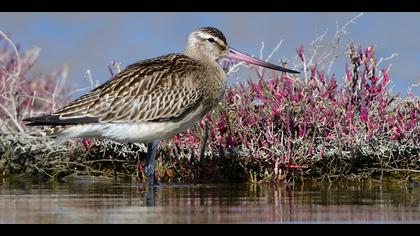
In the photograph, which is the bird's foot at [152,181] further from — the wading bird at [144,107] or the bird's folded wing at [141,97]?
the bird's folded wing at [141,97]

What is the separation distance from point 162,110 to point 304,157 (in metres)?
1.85

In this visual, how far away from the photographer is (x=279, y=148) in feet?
41.3

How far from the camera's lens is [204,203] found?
33.0ft

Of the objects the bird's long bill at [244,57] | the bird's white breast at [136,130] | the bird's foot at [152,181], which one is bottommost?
the bird's foot at [152,181]

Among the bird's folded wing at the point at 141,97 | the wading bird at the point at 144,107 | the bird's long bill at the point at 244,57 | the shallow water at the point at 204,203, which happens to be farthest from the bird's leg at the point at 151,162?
the bird's long bill at the point at 244,57

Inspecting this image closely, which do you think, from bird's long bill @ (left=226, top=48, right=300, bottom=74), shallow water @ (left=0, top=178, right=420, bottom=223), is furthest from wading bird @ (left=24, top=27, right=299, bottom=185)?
bird's long bill @ (left=226, top=48, right=300, bottom=74)

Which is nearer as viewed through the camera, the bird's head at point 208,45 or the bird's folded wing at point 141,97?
the bird's folded wing at point 141,97

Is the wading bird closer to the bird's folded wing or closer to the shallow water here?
the bird's folded wing

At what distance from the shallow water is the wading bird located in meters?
0.65

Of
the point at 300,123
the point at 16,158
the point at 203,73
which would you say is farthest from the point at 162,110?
the point at 16,158

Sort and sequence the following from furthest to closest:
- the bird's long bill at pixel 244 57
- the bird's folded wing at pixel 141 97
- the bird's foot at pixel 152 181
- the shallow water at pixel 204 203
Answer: the bird's long bill at pixel 244 57 → the bird's folded wing at pixel 141 97 → the bird's foot at pixel 152 181 → the shallow water at pixel 204 203

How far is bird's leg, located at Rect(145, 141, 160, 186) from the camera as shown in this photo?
496 inches

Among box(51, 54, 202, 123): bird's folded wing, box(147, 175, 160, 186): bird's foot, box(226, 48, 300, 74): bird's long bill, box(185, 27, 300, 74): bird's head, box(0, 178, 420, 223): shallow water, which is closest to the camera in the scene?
box(0, 178, 420, 223): shallow water

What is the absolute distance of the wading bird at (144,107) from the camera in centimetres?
1262
